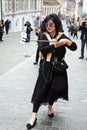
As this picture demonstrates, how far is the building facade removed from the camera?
38.2m

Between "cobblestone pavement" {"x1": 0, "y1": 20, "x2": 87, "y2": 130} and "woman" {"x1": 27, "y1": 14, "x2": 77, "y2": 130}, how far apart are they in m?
0.33

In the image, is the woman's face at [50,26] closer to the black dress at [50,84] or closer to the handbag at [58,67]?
the black dress at [50,84]

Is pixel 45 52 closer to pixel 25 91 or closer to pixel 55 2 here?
pixel 25 91

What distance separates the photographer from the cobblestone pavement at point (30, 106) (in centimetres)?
538

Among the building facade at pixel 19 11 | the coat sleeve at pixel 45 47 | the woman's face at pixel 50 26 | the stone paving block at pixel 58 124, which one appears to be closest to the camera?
the coat sleeve at pixel 45 47

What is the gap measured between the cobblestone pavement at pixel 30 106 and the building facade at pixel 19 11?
92.0 feet

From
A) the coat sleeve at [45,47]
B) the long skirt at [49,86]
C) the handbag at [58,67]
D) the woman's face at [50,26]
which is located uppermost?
the woman's face at [50,26]

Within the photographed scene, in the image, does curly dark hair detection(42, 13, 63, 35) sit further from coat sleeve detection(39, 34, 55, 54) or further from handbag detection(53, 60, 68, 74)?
handbag detection(53, 60, 68, 74)

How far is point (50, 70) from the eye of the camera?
518cm

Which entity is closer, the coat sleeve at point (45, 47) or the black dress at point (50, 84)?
the coat sleeve at point (45, 47)

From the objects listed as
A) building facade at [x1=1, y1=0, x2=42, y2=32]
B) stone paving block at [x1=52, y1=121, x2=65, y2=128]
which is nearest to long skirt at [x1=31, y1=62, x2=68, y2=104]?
stone paving block at [x1=52, y1=121, x2=65, y2=128]

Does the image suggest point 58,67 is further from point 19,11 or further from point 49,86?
point 19,11

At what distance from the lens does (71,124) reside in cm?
543

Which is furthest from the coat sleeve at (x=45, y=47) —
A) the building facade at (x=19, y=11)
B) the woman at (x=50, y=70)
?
the building facade at (x=19, y=11)
